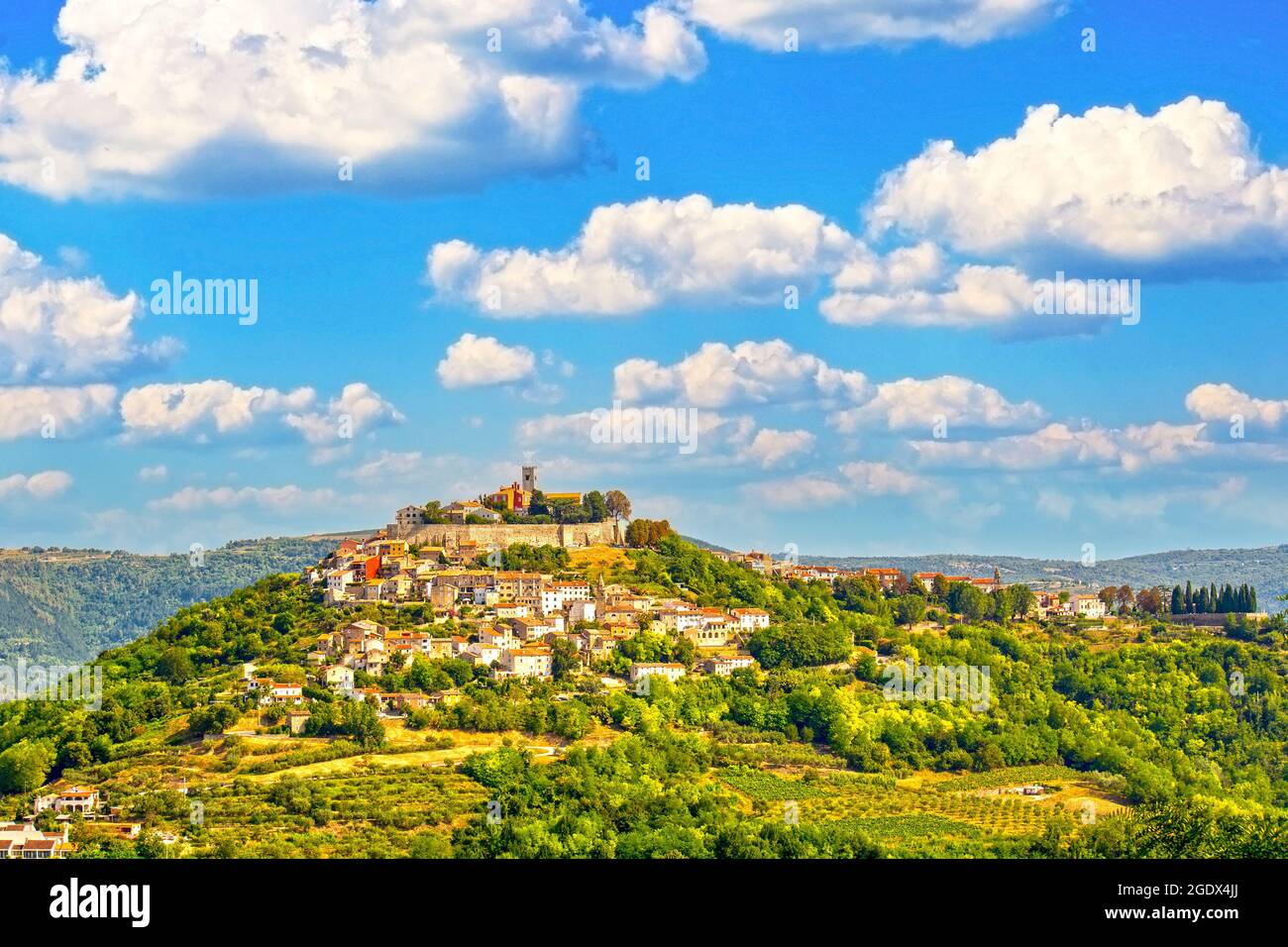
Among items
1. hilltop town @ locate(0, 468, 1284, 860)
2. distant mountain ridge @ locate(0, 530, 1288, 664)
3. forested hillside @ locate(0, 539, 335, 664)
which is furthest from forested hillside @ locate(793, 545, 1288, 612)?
hilltop town @ locate(0, 468, 1284, 860)

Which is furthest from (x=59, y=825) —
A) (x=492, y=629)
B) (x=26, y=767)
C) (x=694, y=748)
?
(x=492, y=629)

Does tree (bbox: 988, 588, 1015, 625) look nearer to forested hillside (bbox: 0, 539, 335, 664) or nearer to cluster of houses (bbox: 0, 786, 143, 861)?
cluster of houses (bbox: 0, 786, 143, 861)

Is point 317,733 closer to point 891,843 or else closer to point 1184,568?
point 891,843

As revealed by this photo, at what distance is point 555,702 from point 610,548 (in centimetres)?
1722

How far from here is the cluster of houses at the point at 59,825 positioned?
36594 millimetres

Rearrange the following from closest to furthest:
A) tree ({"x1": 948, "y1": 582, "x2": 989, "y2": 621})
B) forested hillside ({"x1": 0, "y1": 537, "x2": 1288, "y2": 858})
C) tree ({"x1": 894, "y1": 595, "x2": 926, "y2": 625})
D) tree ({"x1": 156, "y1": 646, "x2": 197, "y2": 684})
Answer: forested hillside ({"x1": 0, "y1": 537, "x2": 1288, "y2": 858})
tree ({"x1": 156, "y1": 646, "x2": 197, "y2": 684})
tree ({"x1": 894, "y1": 595, "x2": 926, "y2": 625})
tree ({"x1": 948, "y1": 582, "x2": 989, "y2": 621})

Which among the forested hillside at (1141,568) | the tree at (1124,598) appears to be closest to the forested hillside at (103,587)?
the forested hillside at (1141,568)

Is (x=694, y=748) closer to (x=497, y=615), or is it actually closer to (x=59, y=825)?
(x=497, y=615)

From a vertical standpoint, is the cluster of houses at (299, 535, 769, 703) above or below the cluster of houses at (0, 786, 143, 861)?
above

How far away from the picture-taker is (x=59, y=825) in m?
38.9

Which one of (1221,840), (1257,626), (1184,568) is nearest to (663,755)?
(1221,840)

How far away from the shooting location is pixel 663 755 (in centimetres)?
4525

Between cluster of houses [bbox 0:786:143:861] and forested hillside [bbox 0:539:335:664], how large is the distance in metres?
98.7

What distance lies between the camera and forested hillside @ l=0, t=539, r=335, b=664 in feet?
472
